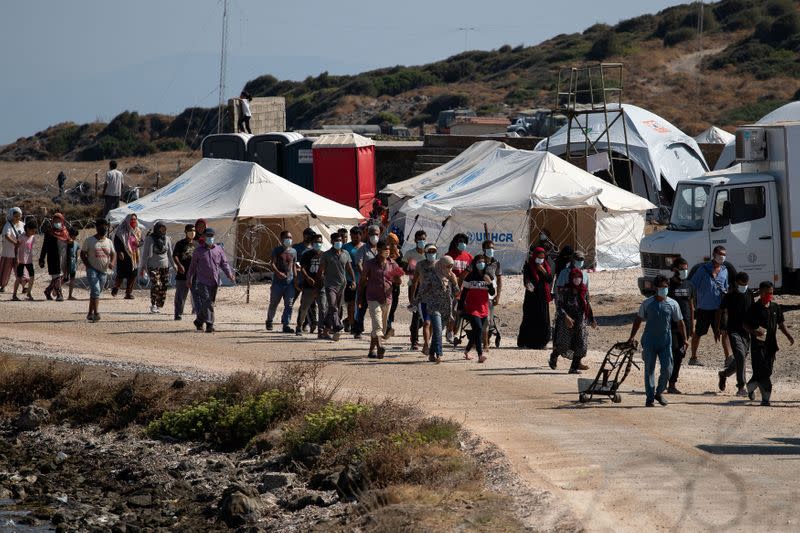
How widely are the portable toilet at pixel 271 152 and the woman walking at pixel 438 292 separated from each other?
18717 mm

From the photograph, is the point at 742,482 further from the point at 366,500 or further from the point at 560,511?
the point at 366,500

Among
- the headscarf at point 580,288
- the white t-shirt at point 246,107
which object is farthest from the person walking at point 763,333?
the white t-shirt at point 246,107

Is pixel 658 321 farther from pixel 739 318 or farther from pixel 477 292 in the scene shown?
pixel 477 292

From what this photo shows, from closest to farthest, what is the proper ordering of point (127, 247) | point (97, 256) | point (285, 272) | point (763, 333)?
point (763, 333) → point (285, 272) → point (97, 256) → point (127, 247)

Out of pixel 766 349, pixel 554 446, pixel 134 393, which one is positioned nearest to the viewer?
pixel 554 446

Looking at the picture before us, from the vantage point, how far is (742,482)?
10109 mm

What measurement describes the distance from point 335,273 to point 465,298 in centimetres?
239

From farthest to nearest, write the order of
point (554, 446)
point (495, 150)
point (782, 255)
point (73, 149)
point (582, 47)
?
1. point (582, 47)
2. point (73, 149)
3. point (495, 150)
4. point (782, 255)
5. point (554, 446)

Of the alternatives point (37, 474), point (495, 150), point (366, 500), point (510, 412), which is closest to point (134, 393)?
point (37, 474)

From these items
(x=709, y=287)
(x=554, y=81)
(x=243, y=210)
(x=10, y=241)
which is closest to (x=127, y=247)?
(x=10, y=241)

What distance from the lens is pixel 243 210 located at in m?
25.8

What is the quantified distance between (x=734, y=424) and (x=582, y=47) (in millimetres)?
67537

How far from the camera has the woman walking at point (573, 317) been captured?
593 inches

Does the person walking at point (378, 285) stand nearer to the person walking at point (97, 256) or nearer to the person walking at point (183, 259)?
the person walking at point (183, 259)
